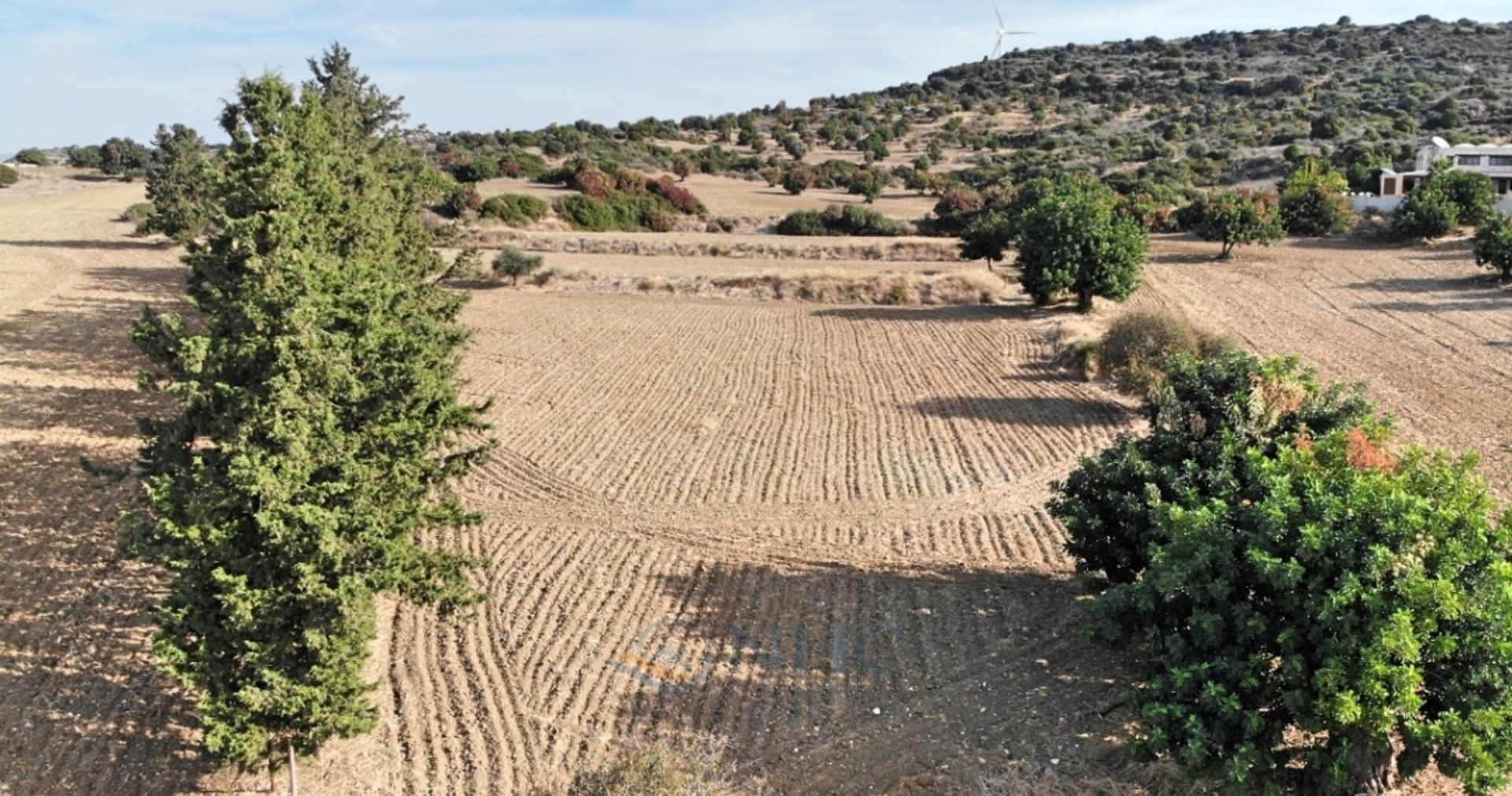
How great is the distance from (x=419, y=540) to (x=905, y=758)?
27.7 ft

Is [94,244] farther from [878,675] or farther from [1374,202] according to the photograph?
[1374,202]

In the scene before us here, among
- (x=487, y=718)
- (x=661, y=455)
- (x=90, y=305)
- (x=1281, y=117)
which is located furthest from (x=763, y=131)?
(x=487, y=718)

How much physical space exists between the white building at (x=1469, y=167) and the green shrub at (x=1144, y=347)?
38.8 m

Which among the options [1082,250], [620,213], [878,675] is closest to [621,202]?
[620,213]

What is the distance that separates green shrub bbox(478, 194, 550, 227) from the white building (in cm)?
4507

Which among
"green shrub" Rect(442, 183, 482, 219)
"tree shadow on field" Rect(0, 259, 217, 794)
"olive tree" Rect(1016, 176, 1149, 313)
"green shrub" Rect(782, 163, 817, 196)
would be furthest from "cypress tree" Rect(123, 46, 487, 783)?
"green shrub" Rect(782, 163, 817, 196)

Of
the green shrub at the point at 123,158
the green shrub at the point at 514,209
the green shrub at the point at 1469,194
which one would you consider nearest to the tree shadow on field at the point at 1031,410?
the green shrub at the point at 1469,194

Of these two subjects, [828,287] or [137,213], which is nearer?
[828,287]

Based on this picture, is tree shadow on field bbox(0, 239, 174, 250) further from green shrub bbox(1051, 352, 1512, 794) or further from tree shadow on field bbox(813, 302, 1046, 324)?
green shrub bbox(1051, 352, 1512, 794)

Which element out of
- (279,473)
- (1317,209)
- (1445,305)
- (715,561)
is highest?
(1317,209)

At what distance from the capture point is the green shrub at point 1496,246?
31.8 m

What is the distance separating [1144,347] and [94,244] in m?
42.9

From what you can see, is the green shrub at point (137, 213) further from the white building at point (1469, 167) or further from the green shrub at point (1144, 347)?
the white building at point (1469, 167)

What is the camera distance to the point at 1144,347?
22672 mm
